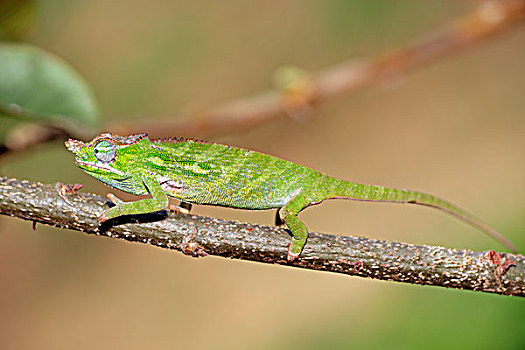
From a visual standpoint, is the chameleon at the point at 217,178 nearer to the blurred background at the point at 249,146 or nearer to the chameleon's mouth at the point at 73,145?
the chameleon's mouth at the point at 73,145

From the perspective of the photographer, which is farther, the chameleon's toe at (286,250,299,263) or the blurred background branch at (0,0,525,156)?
the blurred background branch at (0,0,525,156)

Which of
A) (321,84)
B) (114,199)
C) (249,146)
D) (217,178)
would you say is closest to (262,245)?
(217,178)

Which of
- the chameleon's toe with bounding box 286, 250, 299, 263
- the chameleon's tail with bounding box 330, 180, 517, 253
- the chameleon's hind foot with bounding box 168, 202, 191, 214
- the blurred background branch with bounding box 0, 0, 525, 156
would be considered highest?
the blurred background branch with bounding box 0, 0, 525, 156

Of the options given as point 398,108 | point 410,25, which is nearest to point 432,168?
point 398,108

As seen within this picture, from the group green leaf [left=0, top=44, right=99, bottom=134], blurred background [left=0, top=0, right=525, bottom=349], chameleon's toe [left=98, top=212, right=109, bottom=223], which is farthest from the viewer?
blurred background [left=0, top=0, right=525, bottom=349]

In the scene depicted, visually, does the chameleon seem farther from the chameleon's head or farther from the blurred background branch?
the blurred background branch

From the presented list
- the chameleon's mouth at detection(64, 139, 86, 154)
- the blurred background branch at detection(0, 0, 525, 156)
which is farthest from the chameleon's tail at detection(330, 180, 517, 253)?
the chameleon's mouth at detection(64, 139, 86, 154)

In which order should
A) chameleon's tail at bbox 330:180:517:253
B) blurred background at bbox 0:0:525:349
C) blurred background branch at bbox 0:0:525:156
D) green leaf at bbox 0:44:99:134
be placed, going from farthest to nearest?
blurred background at bbox 0:0:525:349, blurred background branch at bbox 0:0:525:156, chameleon's tail at bbox 330:180:517:253, green leaf at bbox 0:44:99:134

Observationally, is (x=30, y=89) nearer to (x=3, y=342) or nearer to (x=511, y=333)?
(x=511, y=333)
